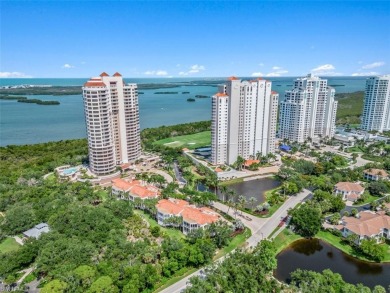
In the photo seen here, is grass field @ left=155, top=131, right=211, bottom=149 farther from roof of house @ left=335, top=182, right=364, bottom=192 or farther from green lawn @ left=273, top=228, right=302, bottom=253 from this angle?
green lawn @ left=273, top=228, right=302, bottom=253

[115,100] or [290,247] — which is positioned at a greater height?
[115,100]

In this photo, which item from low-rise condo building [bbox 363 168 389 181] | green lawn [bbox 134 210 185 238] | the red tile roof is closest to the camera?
green lawn [bbox 134 210 185 238]

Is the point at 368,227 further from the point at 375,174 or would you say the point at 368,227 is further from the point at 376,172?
the point at 376,172

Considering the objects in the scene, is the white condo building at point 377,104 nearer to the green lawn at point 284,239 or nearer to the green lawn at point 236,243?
the green lawn at point 284,239

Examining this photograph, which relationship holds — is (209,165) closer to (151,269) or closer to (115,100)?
(115,100)

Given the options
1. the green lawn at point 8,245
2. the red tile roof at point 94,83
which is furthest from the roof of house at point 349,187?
the green lawn at point 8,245

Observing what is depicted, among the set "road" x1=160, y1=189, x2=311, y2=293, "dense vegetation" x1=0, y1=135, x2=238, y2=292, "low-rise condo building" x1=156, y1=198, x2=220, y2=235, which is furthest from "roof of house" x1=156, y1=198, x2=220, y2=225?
"road" x1=160, y1=189, x2=311, y2=293

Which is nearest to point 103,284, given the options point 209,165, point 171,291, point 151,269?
point 151,269
